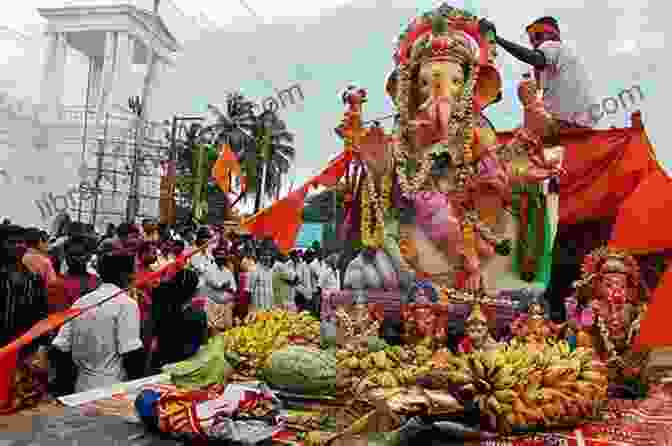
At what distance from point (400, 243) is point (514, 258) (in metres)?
0.81

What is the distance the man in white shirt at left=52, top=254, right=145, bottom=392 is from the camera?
367cm

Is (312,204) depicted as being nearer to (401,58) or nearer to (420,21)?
(401,58)

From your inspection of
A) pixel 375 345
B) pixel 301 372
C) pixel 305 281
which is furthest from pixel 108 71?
pixel 301 372

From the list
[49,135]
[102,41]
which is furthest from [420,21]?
[102,41]

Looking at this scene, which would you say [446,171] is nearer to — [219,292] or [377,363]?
[377,363]

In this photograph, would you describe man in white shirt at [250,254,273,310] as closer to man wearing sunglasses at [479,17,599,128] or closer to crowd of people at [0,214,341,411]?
crowd of people at [0,214,341,411]

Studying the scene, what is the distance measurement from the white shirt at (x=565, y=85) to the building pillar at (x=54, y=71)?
29.7 metres

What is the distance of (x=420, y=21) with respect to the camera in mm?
4426

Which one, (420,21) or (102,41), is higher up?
(102,41)

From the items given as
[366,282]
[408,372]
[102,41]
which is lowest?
[408,372]

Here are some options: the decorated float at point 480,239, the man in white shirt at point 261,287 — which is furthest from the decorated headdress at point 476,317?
the man in white shirt at point 261,287

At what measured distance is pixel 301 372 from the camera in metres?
3.77

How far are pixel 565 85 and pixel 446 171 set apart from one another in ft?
4.27

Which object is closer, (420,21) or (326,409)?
(326,409)
